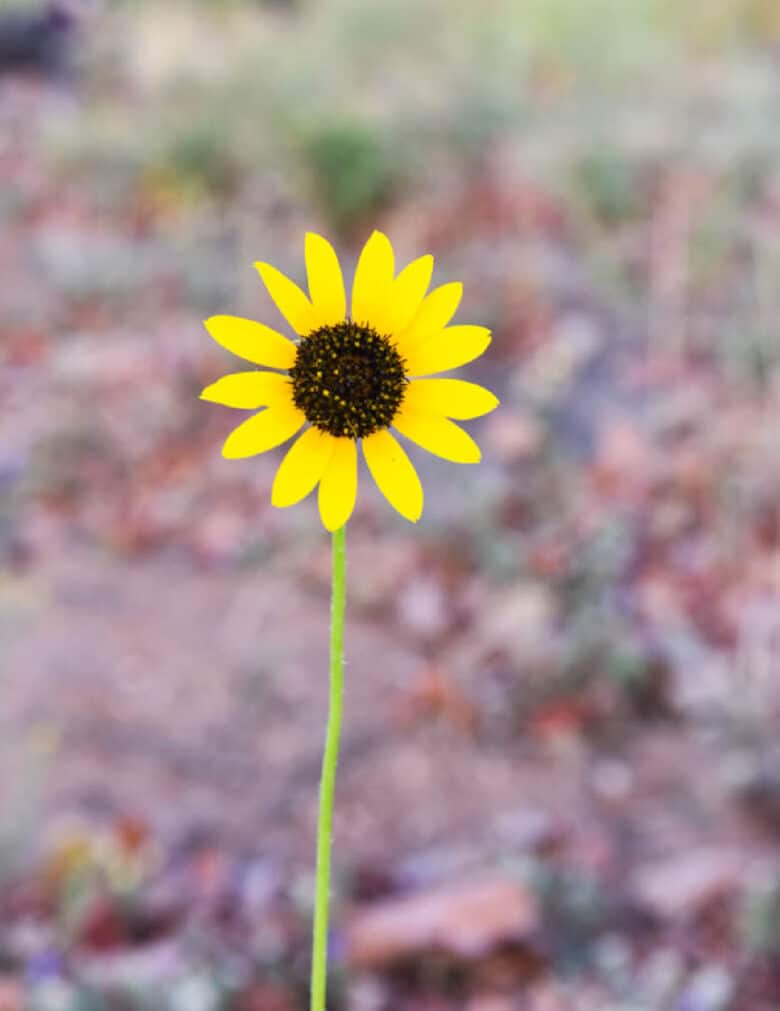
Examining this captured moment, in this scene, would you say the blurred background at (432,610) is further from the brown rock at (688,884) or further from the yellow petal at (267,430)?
the yellow petal at (267,430)

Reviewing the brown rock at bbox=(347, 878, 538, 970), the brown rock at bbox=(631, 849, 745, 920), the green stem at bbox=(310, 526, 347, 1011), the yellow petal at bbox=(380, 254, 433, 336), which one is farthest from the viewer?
the brown rock at bbox=(631, 849, 745, 920)

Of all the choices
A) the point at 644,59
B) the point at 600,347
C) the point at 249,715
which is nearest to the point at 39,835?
the point at 249,715

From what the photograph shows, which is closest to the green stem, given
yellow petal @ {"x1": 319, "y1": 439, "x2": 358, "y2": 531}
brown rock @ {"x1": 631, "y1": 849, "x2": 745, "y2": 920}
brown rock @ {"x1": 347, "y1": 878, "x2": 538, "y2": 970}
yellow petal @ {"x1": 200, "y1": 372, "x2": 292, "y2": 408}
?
yellow petal @ {"x1": 319, "y1": 439, "x2": 358, "y2": 531}

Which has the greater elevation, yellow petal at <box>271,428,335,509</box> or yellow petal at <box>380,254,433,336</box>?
yellow petal at <box>380,254,433,336</box>

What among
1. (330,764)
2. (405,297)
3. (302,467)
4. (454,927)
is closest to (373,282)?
(405,297)

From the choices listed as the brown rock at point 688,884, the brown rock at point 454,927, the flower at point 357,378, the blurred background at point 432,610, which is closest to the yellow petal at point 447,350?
the flower at point 357,378

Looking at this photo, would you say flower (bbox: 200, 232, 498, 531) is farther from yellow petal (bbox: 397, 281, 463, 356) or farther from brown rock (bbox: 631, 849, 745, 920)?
brown rock (bbox: 631, 849, 745, 920)

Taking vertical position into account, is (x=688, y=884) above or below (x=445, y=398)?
above

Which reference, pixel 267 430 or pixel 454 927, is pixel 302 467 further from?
pixel 454 927
